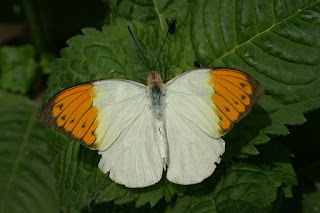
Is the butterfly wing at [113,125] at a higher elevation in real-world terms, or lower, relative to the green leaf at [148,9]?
lower

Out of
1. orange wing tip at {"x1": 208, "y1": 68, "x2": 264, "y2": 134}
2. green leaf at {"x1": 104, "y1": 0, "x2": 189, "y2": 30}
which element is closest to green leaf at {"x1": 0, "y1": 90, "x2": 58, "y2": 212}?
green leaf at {"x1": 104, "y1": 0, "x2": 189, "y2": 30}

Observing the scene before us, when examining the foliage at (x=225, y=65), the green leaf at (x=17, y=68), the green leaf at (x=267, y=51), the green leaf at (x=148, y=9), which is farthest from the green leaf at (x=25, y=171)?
the green leaf at (x=267, y=51)

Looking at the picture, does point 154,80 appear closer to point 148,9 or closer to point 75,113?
point 75,113

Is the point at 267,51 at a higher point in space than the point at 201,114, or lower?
higher

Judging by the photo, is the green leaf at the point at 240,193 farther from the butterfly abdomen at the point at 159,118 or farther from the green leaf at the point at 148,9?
the green leaf at the point at 148,9

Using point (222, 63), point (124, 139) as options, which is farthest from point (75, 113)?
point (222, 63)

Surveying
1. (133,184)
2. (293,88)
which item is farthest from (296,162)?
(133,184)
